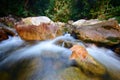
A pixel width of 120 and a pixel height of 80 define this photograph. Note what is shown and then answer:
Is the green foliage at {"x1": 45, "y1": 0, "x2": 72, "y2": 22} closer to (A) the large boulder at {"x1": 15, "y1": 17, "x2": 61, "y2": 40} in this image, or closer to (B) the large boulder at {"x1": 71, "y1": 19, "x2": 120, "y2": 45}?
(B) the large boulder at {"x1": 71, "y1": 19, "x2": 120, "y2": 45}

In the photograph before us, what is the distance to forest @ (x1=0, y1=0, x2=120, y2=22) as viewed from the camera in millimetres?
20203

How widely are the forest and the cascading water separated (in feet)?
36.8

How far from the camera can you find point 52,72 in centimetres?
520

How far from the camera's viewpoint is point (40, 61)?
19.2 ft

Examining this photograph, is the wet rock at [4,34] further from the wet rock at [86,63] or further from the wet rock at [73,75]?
the wet rock at [73,75]

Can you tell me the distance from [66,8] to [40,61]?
19835 mm

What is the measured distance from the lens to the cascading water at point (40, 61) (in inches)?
202

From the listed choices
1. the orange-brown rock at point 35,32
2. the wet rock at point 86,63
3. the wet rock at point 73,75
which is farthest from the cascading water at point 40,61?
the orange-brown rock at point 35,32

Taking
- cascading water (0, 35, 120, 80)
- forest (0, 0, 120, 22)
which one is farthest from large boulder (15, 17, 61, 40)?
forest (0, 0, 120, 22)

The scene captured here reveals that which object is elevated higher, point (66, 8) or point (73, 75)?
point (66, 8)

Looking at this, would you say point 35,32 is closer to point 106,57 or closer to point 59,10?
point 106,57

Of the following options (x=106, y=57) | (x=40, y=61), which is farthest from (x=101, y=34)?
(x=40, y=61)

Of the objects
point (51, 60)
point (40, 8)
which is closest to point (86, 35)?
point (51, 60)

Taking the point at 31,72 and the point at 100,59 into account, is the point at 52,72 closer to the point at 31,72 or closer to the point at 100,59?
the point at 31,72
